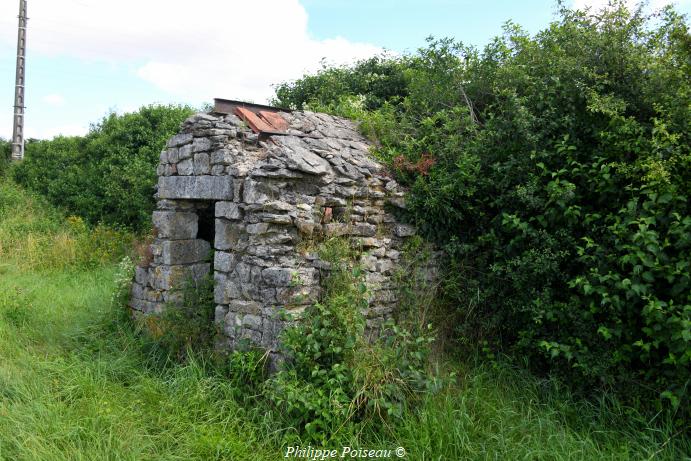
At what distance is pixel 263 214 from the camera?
4.45 meters

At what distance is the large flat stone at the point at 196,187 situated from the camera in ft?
15.8

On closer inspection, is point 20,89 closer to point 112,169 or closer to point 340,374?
point 112,169

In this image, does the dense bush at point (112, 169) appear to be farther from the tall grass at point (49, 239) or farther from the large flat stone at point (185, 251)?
the large flat stone at point (185, 251)

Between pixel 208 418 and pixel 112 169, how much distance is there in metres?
8.80

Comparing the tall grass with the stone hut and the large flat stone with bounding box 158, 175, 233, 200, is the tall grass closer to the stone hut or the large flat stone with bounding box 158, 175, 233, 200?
the stone hut

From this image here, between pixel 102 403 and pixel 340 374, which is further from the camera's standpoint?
pixel 102 403

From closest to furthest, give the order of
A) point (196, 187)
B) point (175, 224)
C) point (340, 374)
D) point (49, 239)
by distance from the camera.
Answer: point (340, 374), point (196, 187), point (175, 224), point (49, 239)

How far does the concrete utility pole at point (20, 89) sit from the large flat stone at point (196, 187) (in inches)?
493

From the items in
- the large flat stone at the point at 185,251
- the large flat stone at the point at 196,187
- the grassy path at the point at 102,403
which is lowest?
the grassy path at the point at 102,403

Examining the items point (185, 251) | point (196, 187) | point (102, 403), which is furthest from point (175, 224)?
point (102, 403)

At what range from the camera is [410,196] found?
5.27 m

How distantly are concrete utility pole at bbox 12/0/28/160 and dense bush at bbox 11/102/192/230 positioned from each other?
2.57 meters

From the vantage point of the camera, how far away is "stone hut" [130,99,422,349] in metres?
4.45

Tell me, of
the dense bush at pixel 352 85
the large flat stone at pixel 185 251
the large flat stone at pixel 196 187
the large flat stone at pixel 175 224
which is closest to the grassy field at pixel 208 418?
the large flat stone at pixel 185 251
